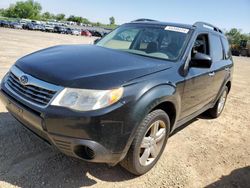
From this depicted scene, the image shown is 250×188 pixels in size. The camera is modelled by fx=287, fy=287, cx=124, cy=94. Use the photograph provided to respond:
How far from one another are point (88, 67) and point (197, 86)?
1.81 metres

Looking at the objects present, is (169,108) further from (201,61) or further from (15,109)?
(15,109)

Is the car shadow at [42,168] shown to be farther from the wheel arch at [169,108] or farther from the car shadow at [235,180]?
the car shadow at [235,180]

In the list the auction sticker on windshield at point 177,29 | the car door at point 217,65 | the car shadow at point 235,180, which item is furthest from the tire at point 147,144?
the car door at point 217,65

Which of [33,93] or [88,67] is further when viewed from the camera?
[88,67]

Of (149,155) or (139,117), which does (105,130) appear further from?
(149,155)

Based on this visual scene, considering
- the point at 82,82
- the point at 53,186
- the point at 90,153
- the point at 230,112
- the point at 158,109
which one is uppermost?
the point at 82,82

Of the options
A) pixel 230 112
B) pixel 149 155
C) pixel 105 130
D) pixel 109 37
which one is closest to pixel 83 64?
pixel 105 130

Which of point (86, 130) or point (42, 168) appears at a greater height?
point (86, 130)

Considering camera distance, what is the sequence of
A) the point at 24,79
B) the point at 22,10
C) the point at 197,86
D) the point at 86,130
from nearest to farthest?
the point at 86,130
the point at 24,79
the point at 197,86
the point at 22,10

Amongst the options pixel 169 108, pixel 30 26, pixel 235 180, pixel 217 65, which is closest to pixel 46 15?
pixel 30 26

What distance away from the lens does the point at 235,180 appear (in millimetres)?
3734

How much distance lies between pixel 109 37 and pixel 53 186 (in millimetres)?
2655

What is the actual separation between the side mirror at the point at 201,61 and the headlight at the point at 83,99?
165 cm

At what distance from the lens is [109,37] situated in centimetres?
480
